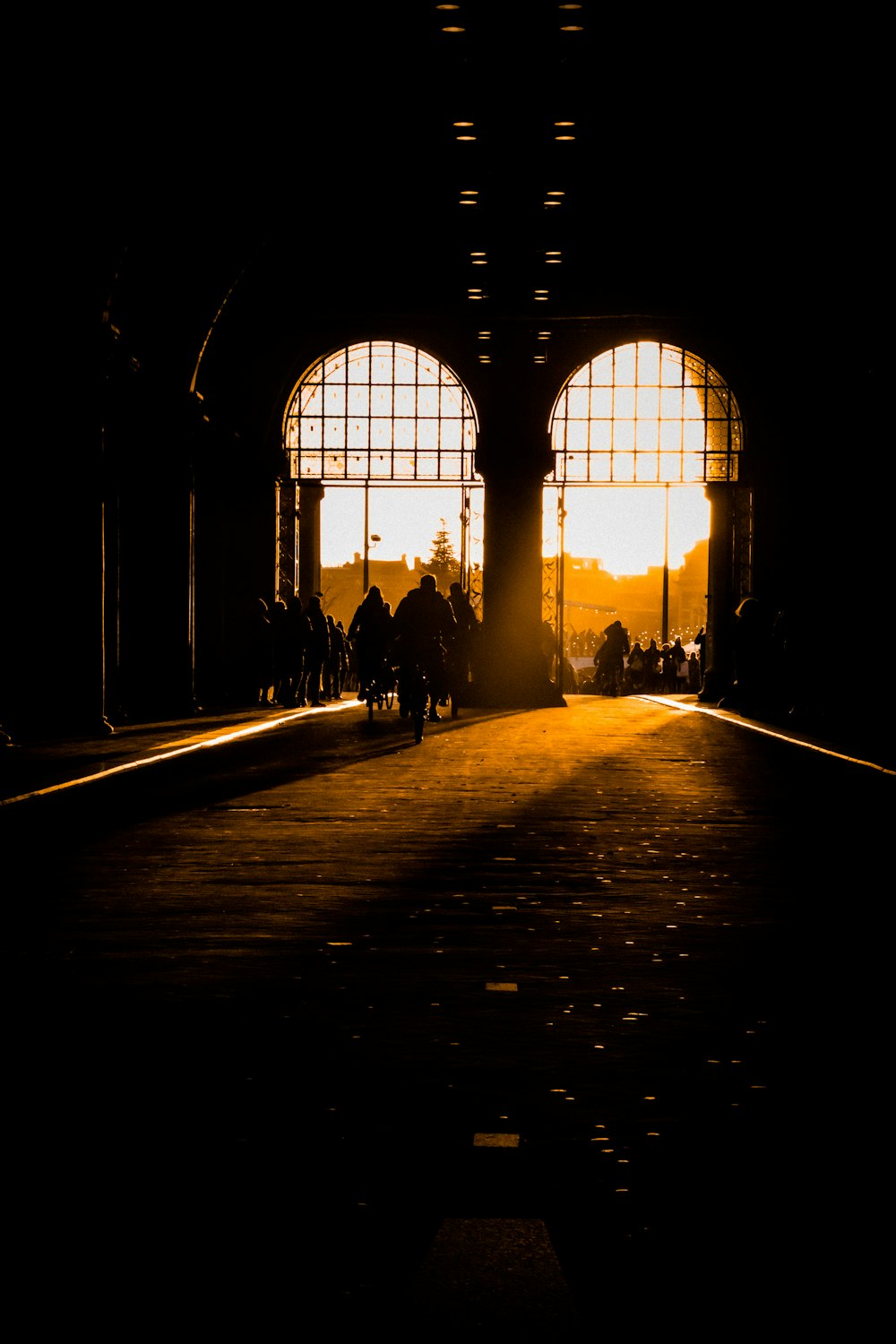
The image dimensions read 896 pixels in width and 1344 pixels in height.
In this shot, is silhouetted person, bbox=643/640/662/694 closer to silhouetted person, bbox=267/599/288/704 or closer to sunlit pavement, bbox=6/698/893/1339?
silhouetted person, bbox=267/599/288/704

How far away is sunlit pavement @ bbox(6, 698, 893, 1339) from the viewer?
352cm

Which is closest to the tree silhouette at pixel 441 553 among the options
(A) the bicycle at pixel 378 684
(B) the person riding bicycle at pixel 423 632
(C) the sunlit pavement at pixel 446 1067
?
(A) the bicycle at pixel 378 684

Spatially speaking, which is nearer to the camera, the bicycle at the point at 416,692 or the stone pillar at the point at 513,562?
the bicycle at the point at 416,692

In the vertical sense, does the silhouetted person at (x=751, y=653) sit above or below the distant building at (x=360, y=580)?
below

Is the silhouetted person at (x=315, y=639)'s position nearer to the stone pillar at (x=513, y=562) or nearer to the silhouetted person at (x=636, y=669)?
the stone pillar at (x=513, y=562)

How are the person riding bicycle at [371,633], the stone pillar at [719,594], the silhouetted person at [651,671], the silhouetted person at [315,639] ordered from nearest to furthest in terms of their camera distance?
the person riding bicycle at [371,633]
the silhouetted person at [315,639]
the stone pillar at [719,594]
the silhouetted person at [651,671]

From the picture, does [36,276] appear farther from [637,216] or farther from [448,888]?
[448,888]

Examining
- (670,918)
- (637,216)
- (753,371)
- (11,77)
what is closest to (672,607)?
(753,371)

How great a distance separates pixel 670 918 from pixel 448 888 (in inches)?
51.5

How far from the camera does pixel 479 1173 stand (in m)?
4.19

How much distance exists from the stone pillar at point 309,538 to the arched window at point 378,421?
1.95m

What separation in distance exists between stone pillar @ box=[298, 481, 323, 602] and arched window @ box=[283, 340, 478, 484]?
195 centimetres

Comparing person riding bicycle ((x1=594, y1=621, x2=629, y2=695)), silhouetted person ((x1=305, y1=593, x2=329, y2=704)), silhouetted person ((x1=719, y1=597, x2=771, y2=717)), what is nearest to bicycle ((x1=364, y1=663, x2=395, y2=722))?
silhouetted person ((x1=305, y1=593, x2=329, y2=704))

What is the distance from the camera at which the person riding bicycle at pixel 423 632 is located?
22.2 m
